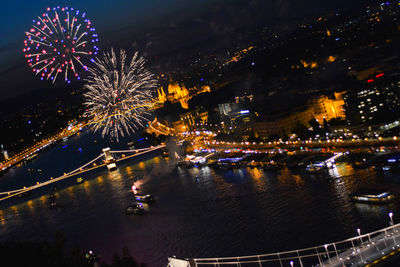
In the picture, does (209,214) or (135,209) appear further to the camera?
(135,209)

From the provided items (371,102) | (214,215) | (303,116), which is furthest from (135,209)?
(303,116)

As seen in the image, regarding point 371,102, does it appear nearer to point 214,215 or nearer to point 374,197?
point 374,197

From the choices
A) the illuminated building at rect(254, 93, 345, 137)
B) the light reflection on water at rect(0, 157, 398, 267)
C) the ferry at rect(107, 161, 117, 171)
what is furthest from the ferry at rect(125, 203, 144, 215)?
the illuminated building at rect(254, 93, 345, 137)

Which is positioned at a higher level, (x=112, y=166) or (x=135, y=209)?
(x=112, y=166)

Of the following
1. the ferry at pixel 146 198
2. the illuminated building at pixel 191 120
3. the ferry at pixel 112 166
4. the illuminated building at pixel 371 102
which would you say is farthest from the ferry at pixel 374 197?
the illuminated building at pixel 191 120

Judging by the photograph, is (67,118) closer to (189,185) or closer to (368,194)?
(189,185)

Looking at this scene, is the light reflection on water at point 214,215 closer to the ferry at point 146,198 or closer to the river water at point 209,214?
the river water at point 209,214

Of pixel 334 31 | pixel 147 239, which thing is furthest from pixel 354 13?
pixel 147 239
